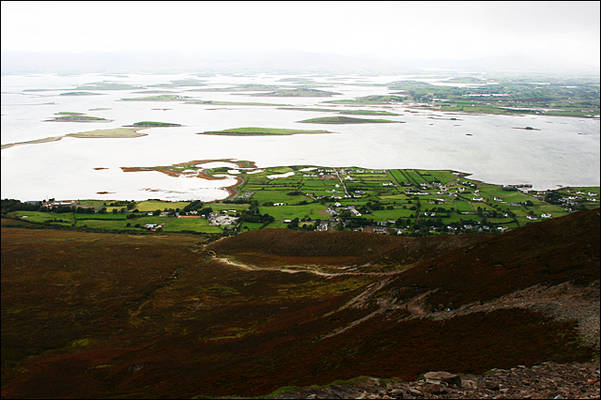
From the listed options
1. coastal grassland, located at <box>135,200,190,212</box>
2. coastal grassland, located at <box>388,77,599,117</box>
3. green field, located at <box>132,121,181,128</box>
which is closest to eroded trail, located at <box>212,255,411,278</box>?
coastal grassland, located at <box>135,200,190,212</box>

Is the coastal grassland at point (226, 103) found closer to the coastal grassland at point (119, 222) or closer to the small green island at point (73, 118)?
the small green island at point (73, 118)

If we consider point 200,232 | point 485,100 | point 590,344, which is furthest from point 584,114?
point 590,344

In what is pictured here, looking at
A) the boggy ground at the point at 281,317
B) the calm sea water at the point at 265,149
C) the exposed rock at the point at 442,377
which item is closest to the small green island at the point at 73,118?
the calm sea water at the point at 265,149

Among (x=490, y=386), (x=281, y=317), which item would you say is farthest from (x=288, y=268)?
(x=490, y=386)

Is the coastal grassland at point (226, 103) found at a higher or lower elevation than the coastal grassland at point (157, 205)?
higher

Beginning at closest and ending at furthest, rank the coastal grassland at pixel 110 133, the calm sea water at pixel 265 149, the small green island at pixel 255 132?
the calm sea water at pixel 265 149 < the coastal grassland at pixel 110 133 < the small green island at pixel 255 132

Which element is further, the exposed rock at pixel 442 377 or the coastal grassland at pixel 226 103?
the coastal grassland at pixel 226 103

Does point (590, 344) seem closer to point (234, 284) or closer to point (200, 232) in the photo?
point (234, 284)

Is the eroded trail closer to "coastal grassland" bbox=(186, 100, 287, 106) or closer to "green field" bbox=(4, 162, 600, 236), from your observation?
"green field" bbox=(4, 162, 600, 236)
